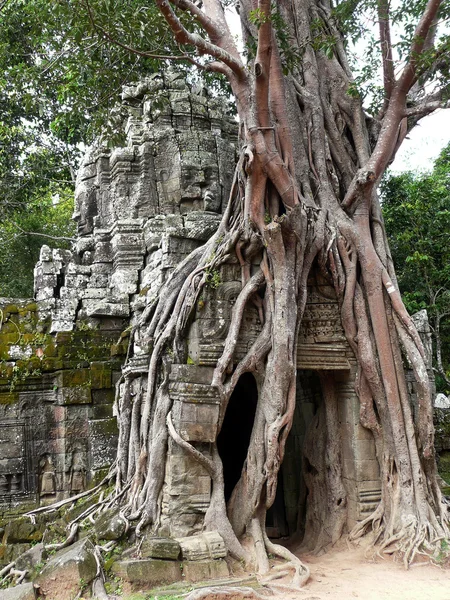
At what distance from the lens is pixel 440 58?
6438mm

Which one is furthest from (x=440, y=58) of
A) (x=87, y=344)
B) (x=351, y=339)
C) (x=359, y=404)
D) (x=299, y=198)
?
(x=87, y=344)

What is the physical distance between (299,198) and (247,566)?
3819 mm

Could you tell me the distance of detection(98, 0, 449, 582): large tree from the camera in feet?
19.0

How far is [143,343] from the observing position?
652cm

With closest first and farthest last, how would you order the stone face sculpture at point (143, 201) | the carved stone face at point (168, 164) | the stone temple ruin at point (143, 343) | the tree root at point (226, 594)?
the tree root at point (226, 594) → the stone temple ruin at point (143, 343) → the stone face sculpture at point (143, 201) → the carved stone face at point (168, 164)

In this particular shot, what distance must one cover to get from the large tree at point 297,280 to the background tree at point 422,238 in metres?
4.56

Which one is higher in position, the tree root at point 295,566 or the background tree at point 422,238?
the background tree at point 422,238

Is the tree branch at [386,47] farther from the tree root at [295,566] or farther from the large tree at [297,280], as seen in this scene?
the tree root at [295,566]

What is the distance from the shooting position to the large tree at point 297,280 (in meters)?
5.78

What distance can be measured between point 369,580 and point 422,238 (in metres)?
7.99

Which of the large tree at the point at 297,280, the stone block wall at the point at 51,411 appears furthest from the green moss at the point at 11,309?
the large tree at the point at 297,280

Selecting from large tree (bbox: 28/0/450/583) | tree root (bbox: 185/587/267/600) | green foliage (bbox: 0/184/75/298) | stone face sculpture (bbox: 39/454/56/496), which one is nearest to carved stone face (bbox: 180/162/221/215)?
large tree (bbox: 28/0/450/583)

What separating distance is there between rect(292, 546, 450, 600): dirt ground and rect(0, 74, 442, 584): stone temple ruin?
0.61 metres

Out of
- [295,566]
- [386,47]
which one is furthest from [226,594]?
[386,47]
